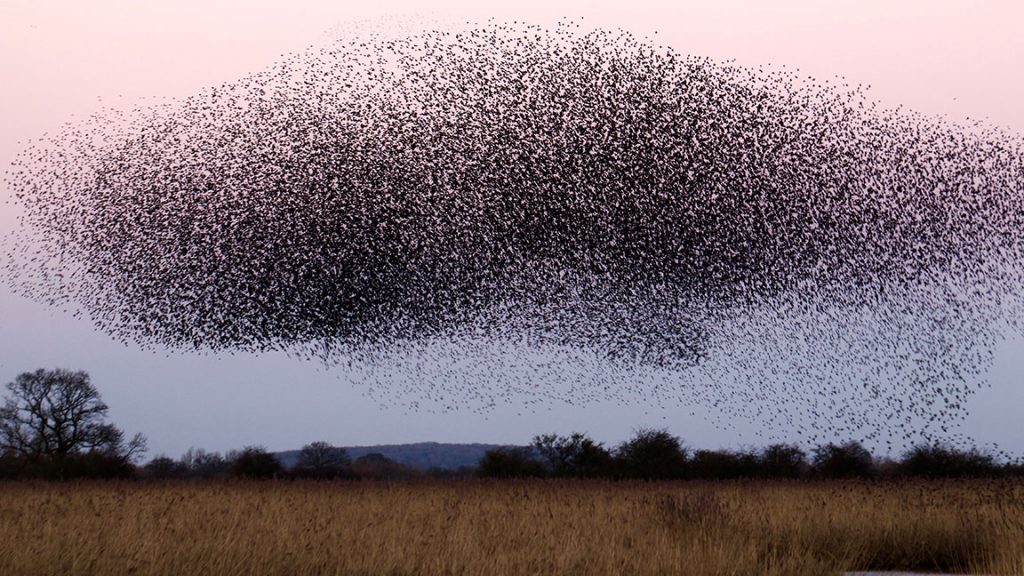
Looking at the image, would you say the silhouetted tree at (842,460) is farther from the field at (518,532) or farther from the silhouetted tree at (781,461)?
the field at (518,532)

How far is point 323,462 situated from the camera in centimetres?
3466

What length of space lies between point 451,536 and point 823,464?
884 inches

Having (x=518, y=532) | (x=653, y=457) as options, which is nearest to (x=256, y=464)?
(x=653, y=457)

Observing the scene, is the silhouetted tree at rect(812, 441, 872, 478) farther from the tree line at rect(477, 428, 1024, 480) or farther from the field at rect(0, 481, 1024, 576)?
the field at rect(0, 481, 1024, 576)

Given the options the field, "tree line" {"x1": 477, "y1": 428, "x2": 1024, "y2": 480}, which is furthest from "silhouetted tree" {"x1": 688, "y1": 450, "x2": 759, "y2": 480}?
the field

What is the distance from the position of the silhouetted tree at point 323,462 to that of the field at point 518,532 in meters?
11.0

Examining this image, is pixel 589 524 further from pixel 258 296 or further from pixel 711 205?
pixel 258 296

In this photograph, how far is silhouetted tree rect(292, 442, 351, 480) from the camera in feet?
103

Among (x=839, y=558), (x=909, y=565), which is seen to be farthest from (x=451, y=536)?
(x=909, y=565)

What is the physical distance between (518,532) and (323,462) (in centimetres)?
2238

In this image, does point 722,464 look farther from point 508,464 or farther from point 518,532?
point 518,532

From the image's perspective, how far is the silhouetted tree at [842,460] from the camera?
32.4 metres

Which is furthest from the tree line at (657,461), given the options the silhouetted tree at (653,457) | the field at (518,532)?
the field at (518,532)

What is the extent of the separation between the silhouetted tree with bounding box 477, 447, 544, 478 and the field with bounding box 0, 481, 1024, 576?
1166 centimetres
